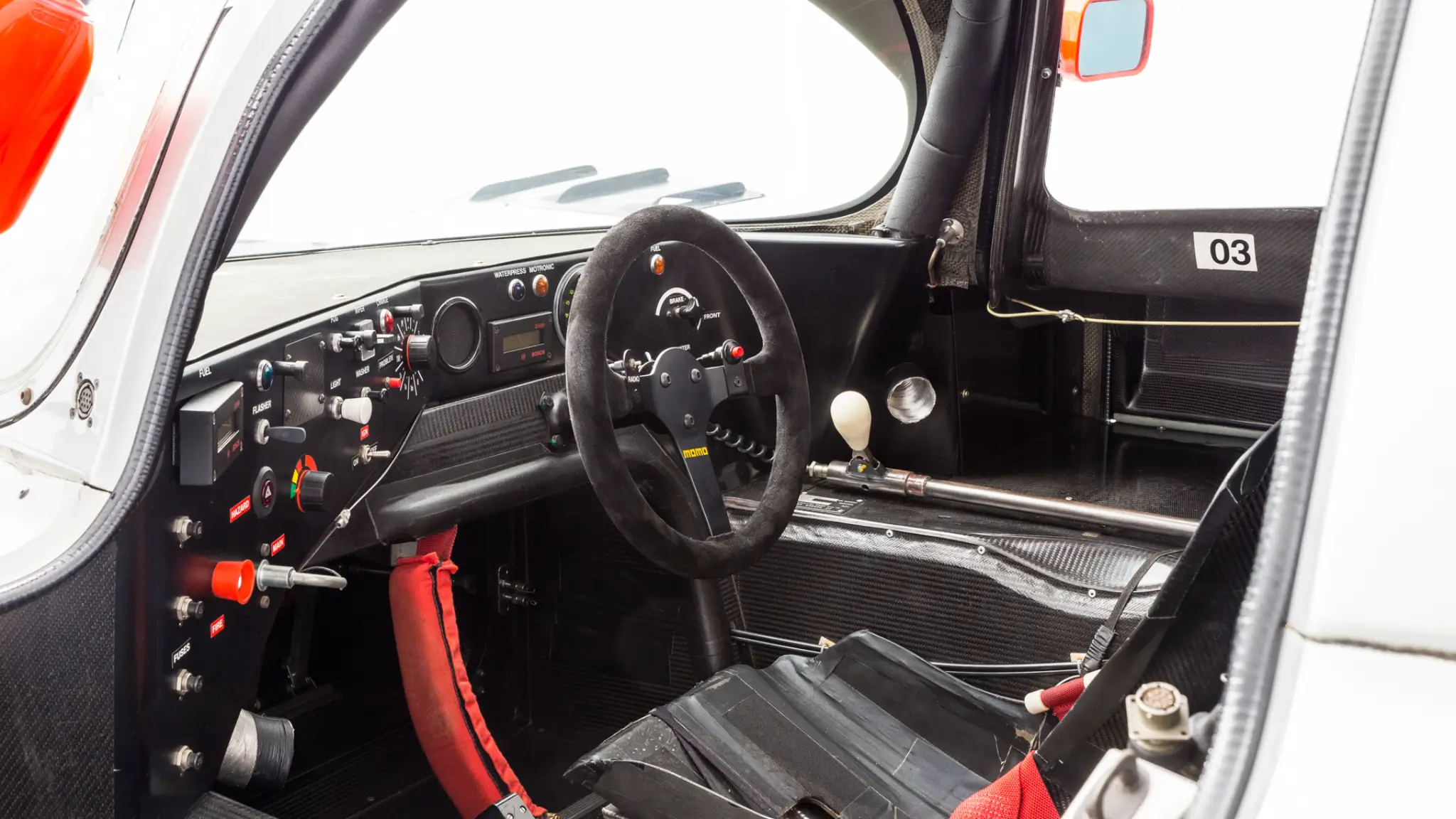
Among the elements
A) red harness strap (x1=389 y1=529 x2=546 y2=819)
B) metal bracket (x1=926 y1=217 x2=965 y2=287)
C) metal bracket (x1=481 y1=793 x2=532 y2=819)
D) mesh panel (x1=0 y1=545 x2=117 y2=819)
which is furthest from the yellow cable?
mesh panel (x1=0 y1=545 x2=117 y2=819)

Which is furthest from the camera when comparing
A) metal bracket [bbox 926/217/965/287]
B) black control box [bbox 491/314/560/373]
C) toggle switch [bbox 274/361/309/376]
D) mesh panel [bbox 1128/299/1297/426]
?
metal bracket [bbox 926/217/965/287]

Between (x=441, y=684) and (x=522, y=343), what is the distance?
0.63m

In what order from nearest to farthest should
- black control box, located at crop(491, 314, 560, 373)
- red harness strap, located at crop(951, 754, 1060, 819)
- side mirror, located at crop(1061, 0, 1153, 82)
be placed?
1. red harness strap, located at crop(951, 754, 1060, 819)
2. black control box, located at crop(491, 314, 560, 373)
3. side mirror, located at crop(1061, 0, 1153, 82)

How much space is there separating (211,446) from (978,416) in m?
1.92

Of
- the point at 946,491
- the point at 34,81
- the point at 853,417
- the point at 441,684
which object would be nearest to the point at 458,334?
the point at 441,684

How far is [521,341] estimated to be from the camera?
202cm

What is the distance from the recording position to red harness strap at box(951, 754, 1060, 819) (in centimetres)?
89

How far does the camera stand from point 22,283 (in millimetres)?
1120

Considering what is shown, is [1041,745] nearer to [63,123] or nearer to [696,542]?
[696,542]

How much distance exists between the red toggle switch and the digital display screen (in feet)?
2.50

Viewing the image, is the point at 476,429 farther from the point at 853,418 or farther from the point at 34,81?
the point at 34,81

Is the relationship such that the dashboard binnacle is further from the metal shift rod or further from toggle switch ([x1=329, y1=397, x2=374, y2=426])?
the metal shift rod

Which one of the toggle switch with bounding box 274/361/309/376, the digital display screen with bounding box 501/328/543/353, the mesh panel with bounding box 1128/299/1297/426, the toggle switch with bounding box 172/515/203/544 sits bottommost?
the mesh panel with bounding box 1128/299/1297/426

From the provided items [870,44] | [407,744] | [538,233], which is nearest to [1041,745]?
[407,744]
